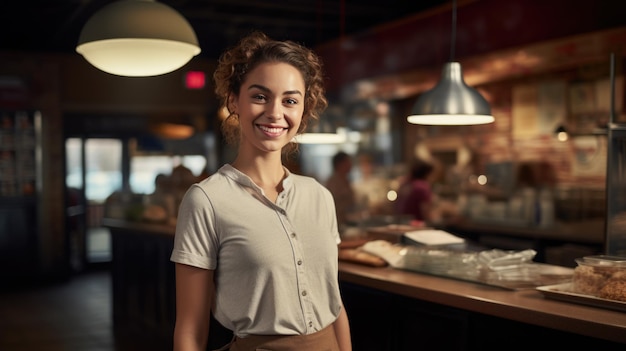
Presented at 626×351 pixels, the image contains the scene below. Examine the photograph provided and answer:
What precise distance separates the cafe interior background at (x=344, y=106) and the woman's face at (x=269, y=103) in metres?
3.95

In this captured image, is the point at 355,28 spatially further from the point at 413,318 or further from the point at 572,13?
the point at 413,318

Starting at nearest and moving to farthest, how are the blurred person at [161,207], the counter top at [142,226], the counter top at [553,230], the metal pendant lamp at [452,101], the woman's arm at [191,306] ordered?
1. the woman's arm at [191,306]
2. the metal pendant lamp at [452,101]
3. the counter top at [142,226]
4. the counter top at [553,230]
5. the blurred person at [161,207]

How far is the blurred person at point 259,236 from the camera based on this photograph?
6.46 feet


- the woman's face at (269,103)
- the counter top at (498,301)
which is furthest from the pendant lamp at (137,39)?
the woman's face at (269,103)

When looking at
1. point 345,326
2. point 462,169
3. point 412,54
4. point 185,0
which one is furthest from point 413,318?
point 462,169

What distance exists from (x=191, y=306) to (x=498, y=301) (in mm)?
1403

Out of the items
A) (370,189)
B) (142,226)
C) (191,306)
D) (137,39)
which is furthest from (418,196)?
(191,306)

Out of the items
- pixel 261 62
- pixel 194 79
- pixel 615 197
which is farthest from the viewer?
pixel 194 79

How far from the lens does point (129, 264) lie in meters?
6.96

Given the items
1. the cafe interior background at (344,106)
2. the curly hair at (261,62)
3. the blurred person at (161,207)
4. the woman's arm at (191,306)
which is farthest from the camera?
the cafe interior background at (344,106)

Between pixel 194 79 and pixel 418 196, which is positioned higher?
pixel 194 79

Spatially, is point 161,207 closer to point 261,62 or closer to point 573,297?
point 573,297

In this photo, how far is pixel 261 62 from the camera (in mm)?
2049

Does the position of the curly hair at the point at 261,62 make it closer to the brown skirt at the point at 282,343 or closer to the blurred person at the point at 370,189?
the brown skirt at the point at 282,343
